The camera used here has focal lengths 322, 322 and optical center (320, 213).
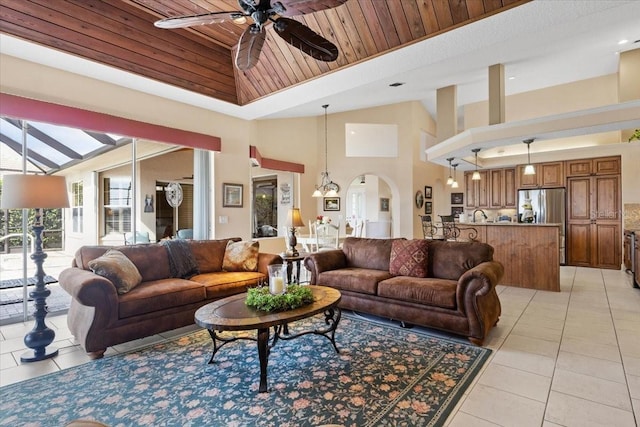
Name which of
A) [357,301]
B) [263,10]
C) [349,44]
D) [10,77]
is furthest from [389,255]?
[10,77]

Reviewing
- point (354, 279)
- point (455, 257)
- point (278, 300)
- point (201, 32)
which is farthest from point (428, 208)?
point (278, 300)

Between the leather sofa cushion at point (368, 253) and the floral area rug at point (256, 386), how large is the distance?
1259 mm

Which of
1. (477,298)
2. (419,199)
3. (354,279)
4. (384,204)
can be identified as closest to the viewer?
(477,298)

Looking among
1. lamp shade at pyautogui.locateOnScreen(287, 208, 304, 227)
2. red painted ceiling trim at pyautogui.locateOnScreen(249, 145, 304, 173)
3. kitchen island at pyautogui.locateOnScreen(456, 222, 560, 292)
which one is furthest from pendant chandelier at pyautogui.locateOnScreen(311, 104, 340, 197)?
lamp shade at pyautogui.locateOnScreen(287, 208, 304, 227)

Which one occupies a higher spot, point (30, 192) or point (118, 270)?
point (30, 192)

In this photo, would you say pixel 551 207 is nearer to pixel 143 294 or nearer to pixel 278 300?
pixel 278 300

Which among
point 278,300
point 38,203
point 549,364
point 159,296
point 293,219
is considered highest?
point 38,203

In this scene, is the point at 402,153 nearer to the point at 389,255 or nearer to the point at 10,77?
the point at 389,255

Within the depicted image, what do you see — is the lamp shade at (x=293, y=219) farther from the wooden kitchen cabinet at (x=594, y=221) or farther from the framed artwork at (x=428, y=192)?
the wooden kitchen cabinet at (x=594, y=221)

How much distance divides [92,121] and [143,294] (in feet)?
7.68

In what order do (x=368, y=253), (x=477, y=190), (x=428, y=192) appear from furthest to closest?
(x=428, y=192), (x=477, y=190), (x=368, y=253)

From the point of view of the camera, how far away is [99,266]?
116 inches

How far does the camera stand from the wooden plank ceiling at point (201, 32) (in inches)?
122

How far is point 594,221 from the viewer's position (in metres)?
7.07
